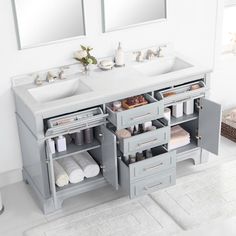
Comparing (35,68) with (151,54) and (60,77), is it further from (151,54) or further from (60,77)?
(151,54)

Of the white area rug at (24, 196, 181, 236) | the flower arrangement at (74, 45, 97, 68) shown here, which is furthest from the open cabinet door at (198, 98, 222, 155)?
the flower arrangement at (74, 45, 97, 68)

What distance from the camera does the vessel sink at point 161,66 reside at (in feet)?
12.2

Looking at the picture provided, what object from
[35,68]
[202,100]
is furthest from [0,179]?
[202,100]

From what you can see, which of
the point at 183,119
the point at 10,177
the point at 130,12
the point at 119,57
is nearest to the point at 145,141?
the point at 183,119

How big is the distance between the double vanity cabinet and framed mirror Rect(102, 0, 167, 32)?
36cm

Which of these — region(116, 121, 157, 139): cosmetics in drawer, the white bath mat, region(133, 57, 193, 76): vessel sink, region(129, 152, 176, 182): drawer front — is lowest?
the white bath mat

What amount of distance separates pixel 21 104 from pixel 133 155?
0.80 metres

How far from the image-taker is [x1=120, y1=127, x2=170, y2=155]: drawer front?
10.5ft

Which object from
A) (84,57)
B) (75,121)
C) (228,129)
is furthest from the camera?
(228,129)

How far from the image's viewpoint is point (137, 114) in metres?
3.21

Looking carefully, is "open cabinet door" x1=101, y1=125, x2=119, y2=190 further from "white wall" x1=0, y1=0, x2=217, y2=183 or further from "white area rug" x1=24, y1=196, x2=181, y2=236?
"white wall" x1=0, y1=0, x2=217, y2=183

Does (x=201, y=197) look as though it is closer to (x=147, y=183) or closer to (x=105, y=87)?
(x=147, y=183)

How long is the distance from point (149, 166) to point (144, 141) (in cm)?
16

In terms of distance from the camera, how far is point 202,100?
3561 mm
